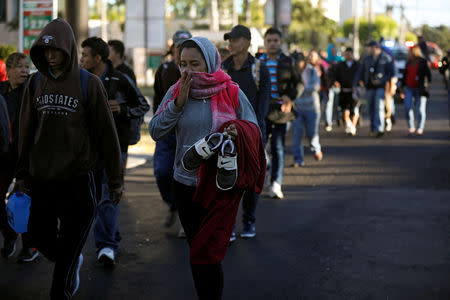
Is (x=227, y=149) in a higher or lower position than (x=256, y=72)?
lower

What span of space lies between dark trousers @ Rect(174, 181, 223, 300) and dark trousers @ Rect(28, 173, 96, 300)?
58cm

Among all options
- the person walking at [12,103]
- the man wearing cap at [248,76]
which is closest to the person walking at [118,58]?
the man wearing cap at [248,76]

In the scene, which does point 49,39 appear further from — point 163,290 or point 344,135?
point 344,135

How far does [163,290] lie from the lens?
5770 mm

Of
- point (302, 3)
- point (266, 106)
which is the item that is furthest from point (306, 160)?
point (302, 3)

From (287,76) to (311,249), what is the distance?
272 centimetres

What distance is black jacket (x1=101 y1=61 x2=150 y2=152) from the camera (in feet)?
22.0

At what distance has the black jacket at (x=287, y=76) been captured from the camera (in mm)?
9156

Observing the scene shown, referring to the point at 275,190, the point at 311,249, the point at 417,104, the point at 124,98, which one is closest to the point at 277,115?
the point at 275,190

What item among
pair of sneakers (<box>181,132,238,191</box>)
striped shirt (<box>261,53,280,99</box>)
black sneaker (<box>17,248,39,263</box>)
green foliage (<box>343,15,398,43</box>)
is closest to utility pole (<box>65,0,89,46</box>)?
striped shirt (<box>261,53,280,99</box>)

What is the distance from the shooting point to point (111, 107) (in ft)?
21.3

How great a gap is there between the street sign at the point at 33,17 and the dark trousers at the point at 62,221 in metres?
7.30

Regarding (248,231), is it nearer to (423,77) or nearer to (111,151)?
(111,151)

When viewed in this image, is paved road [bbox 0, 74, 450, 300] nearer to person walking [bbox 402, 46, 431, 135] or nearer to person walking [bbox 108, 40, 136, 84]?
person walking [bbox 108, 40, 136, 84]
